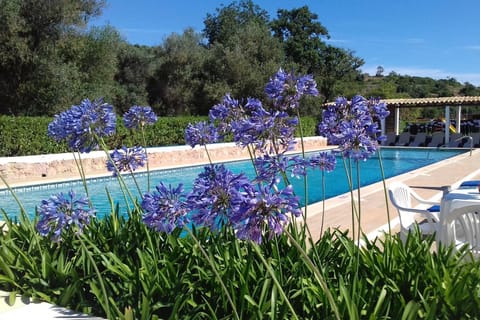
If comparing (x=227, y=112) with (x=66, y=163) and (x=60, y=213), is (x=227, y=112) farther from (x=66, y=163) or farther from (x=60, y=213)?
(x=66, y=163)


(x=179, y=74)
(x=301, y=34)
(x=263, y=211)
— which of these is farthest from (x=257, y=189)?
(x=301, y=34)

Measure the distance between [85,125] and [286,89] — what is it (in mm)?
Result: 1314

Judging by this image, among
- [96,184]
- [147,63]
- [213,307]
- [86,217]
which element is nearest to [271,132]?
[213,307]

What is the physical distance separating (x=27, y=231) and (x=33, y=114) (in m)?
14.8

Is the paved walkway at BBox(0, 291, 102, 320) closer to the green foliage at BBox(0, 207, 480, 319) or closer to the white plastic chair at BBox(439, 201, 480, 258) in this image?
the green foliage at BBox(0, 207, 480, 319)

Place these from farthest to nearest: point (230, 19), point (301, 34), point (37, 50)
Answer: point (301, 34)
point (230, 19)
point (37, 50)

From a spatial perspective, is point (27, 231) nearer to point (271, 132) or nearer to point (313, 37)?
point (271, 132)

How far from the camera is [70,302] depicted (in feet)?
10.3

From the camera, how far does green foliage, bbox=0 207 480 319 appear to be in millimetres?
2533

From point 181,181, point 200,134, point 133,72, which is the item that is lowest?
point 181,181

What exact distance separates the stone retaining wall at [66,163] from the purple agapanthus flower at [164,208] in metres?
7.95

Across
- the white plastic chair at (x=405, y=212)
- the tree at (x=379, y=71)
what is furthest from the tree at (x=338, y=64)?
the white plastic chair at (x=405, y=212)

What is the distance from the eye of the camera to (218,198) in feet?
5.97

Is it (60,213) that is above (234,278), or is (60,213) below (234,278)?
above
